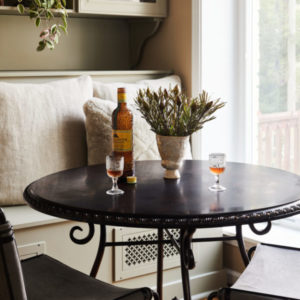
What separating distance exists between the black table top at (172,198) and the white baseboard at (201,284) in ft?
3.29

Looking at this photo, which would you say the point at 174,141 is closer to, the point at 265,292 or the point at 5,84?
the point at 265,292

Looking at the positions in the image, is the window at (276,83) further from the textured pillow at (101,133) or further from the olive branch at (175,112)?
the olive branch at (175,112)

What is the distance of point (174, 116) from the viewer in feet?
6.02

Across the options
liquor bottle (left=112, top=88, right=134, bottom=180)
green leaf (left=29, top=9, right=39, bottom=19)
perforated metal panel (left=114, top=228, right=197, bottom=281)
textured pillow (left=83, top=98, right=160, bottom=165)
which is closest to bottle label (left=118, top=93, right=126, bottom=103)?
liquor bottle (left=112, top=88, right=134, bottom=180)

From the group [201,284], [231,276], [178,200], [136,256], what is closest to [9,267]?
[178,200]

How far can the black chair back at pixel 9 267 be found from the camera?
1167 millimetres

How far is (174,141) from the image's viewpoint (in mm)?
1869

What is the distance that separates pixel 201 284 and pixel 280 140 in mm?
896

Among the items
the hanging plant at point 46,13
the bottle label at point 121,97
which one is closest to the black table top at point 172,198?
the bottle label at point 121,97

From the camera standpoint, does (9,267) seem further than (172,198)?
No

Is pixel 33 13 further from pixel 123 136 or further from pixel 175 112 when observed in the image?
pixel 175 112

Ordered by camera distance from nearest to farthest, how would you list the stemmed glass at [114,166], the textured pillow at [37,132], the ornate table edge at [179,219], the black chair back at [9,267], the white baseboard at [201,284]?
1. the black chair back at [9,267]
2. the ornate table edge at [179,219]
3. the stemmed glass at [114,166]
4. the textured pillow at [37,132]
5. the white baseboard at [201,284]

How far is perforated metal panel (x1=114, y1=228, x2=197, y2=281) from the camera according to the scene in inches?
105

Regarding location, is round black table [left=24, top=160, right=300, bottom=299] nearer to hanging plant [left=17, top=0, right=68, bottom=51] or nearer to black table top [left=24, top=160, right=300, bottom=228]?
black table top [left=24, top=160, right=300, bottom=228]
